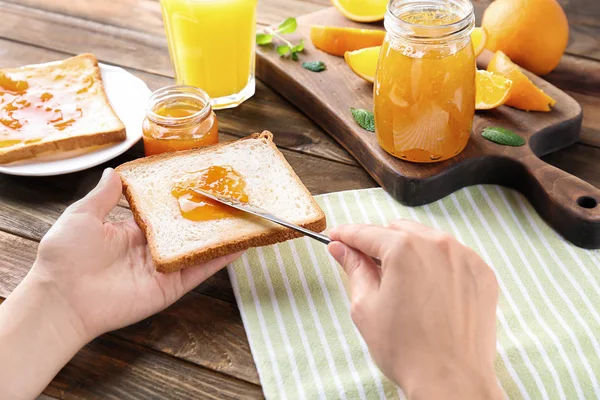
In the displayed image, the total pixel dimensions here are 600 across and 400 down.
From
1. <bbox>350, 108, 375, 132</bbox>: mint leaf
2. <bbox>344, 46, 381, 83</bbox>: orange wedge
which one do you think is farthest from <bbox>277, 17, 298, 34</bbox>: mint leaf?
<bbox>350, 108, 375, 132</bbox>: mint leaf

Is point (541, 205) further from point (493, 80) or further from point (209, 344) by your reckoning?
point (209, 344)

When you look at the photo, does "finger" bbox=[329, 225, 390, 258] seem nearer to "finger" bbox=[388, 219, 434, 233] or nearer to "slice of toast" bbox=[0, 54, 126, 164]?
"finger" bbox=[388, 219, 434, 233]

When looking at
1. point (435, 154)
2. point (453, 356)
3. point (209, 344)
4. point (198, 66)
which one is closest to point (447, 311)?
point (453, 356)

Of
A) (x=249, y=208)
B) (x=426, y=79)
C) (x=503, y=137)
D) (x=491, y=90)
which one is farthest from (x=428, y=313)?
(x=491, y=90)

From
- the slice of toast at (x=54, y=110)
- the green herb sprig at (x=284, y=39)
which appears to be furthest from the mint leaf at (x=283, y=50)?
the slice of toast at (x=54, y=110)

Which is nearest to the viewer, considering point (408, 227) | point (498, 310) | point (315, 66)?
point (408, 227)

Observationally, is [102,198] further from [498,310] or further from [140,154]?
[498,310]
